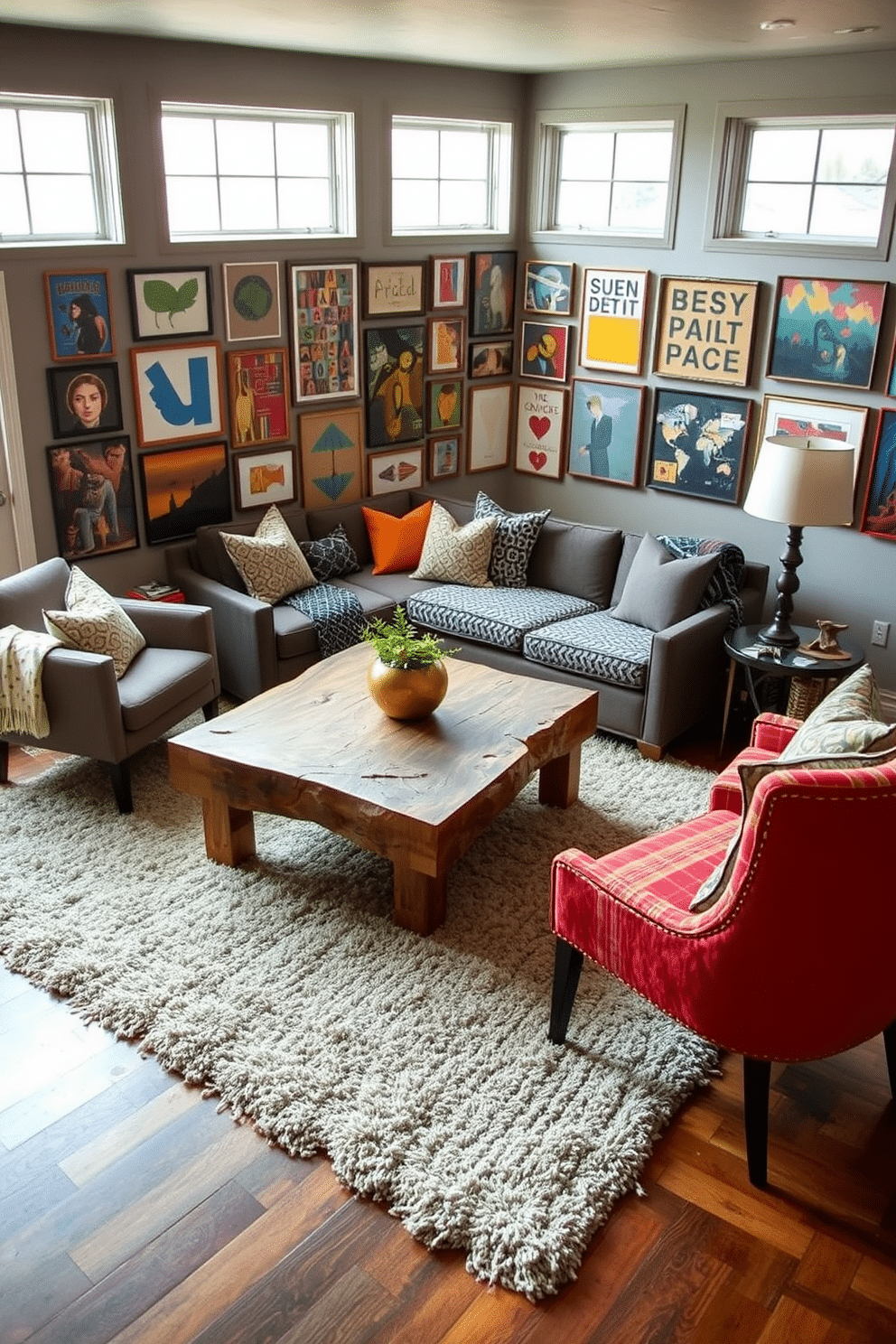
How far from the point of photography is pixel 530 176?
239 inches

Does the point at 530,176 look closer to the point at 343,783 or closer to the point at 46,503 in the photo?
the point at 46,503

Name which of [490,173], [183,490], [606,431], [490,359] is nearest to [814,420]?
[606,431]

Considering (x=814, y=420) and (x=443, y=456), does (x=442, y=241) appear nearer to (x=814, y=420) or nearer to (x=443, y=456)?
(x=443, y=456)

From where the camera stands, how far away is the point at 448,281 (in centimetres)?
598

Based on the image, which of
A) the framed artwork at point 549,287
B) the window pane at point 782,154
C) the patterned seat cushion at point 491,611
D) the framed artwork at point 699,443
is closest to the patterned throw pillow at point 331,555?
the patterned seat cushion at point 491,611

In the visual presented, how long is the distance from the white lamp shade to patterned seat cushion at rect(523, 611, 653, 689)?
29.5 inches

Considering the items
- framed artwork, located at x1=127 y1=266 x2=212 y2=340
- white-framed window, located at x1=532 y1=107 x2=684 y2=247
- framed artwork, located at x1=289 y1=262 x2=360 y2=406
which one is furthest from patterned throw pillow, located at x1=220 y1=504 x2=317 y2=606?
white-framed window, located at x1=532 y1=107 x2=684 y2=247

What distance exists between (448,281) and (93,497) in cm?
230

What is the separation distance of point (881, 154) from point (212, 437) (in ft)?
10.4

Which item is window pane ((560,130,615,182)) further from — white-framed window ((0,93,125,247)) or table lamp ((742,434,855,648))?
white-framed window ((0,93,125,247))

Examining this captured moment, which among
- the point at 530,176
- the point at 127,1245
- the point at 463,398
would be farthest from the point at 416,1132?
the point at 530,176

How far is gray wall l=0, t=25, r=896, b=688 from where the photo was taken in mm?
4500

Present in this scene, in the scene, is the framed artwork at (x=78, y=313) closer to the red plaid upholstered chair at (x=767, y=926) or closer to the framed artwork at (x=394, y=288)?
the framed artwork at (x=394, y=288)

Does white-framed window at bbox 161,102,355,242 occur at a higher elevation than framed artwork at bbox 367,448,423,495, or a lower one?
higher
